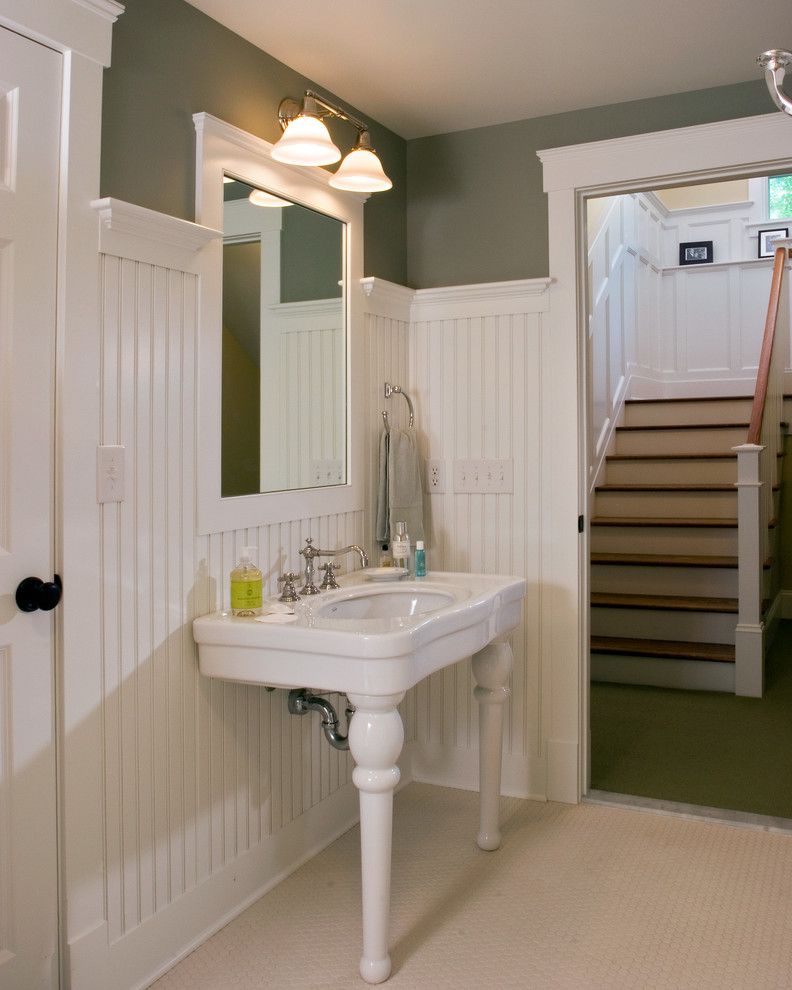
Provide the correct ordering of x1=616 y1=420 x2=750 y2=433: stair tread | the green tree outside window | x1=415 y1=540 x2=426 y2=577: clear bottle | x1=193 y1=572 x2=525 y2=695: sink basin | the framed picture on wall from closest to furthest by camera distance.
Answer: x1=193 y1=572 x2=525 y2=695: sink basin
x1=415 y1=540 x2=426 y2=577: clear bottle
x1=616 y1=420 x2=750 y2=433: stair tread
the framed picture on wall
the green tree outside window

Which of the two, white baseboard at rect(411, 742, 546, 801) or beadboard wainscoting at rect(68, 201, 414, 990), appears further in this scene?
white baseboard at rect(411, 742, 546, 801)

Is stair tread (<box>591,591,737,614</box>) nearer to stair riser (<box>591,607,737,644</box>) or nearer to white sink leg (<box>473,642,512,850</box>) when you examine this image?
stair riser (<box>591,607,737,644</box>)

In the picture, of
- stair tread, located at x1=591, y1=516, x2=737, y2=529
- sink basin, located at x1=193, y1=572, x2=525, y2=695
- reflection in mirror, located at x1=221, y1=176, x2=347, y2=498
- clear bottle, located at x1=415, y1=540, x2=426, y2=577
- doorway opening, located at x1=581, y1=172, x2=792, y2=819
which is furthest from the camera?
stair tread, located at x1=591, y1=516, x2=737, y2=529

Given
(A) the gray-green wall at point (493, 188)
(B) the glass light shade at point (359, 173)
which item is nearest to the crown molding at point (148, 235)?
(B) the glass light shade at point (359, 173)

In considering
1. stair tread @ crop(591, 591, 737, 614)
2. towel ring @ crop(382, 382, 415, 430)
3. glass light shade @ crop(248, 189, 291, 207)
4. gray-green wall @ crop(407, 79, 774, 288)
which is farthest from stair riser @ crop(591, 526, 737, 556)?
glass light shade @ crop(248, 189, 291, 207)

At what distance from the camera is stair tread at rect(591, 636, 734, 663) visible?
450cm

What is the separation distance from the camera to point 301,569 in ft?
9.02

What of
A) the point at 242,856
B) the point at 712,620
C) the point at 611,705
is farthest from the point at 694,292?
the point at 242,856

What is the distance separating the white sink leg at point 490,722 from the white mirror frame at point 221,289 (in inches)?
26.5

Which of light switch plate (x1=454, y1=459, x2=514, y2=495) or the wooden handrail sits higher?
the wooden handrail

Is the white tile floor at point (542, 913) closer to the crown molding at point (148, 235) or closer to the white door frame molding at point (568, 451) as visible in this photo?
the white door frame molding at point (568, 451)

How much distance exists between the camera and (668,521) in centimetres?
512

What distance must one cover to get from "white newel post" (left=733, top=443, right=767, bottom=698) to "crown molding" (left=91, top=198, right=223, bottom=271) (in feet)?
10.5

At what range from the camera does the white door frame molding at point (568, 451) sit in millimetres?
3090
